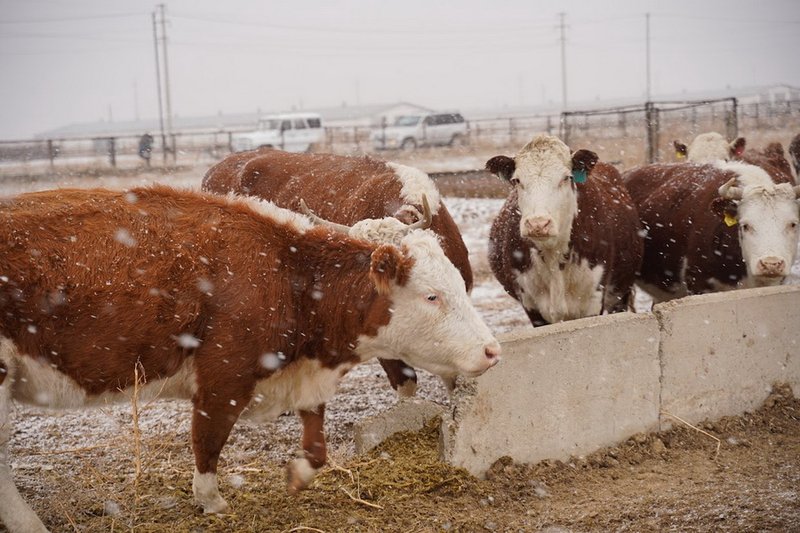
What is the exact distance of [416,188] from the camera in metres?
6.49

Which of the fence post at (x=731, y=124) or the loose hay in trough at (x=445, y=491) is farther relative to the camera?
the fence post at (x=731, y=124)

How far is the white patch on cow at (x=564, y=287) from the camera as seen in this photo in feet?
22.1

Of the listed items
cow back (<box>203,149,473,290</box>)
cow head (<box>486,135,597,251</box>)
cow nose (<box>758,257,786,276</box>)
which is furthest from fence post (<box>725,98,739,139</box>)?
cow head (<box>486,135,597,251</box>)

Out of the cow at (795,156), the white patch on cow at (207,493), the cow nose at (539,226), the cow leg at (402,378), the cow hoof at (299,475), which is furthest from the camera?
the cow at (795,156)

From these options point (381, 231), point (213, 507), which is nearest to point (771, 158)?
point (381, 231)

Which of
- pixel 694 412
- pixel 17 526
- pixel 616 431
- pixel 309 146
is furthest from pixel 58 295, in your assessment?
pixel 309 146

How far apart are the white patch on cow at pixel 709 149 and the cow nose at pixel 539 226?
5835 millimetres

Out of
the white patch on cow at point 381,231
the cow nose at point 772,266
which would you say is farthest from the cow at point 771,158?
the white patch on cow at point 381,231

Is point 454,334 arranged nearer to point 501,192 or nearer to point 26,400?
point 26,400

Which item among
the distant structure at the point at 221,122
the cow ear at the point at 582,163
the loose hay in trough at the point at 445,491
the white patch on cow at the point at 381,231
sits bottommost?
the loose hay in trough at the point at 445,491

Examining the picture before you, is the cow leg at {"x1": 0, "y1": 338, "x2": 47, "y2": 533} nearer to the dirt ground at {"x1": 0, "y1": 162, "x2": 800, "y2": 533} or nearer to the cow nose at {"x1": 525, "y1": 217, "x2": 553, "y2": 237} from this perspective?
the dirt ground at {"x1": 0, "y1": 162, "x2": 800, "y2": 533}

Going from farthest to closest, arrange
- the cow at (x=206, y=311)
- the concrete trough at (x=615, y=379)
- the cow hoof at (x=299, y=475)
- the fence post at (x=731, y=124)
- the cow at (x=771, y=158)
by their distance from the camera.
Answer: the fence post at (x=731, y=124), the cow at (x=771, y=158), the concrete trough at (x=615, y=379), the cow hoof at (x=299, y=475), the cow at (x=206, y=311)

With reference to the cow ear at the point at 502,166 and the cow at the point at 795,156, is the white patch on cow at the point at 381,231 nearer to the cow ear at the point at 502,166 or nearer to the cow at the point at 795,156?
the cow ear at the point at 502,166

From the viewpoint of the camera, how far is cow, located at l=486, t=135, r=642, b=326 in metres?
6.55
